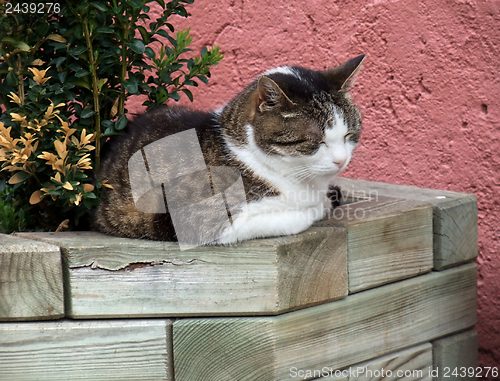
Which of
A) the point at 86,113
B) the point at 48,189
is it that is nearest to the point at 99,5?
the point at 86,113

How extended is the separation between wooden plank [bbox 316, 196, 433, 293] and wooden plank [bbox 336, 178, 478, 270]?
0.04m

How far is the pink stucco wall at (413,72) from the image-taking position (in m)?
2.22

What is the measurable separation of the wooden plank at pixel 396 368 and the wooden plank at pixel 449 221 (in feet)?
0.98

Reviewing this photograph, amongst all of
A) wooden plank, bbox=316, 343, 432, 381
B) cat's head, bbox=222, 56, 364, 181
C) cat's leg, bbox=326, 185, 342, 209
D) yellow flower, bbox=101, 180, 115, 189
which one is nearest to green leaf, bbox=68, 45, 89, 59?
yellow flower, bbox=101, 180, 115, 189

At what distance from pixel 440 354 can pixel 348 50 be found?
1.26 metres

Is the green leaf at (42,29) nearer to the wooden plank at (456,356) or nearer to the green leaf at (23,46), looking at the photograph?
the green leaf at (23,46)

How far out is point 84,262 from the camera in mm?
1553

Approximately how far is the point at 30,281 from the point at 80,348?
222mm

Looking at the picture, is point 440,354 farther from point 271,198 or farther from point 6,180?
point 6,180

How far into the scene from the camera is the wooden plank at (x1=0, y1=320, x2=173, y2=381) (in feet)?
5.10

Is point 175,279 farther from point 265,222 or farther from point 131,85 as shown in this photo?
point 131,85

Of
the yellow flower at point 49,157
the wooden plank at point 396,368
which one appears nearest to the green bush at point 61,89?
the yellow flower at point 49,157

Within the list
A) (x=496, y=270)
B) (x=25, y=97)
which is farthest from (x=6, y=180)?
(x=496, y=270)

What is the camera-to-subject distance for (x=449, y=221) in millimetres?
1981
